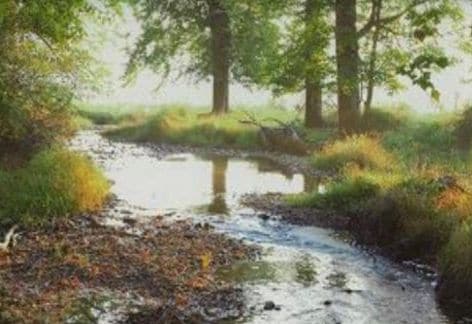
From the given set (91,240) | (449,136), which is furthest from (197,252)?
(449,136)

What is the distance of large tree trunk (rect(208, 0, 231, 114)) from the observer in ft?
120

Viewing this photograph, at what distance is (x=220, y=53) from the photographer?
37.0 meters

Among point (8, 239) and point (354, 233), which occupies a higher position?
point (8, 239)

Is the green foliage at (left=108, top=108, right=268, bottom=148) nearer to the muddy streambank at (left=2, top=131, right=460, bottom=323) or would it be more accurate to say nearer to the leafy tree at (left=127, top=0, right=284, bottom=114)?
the leafy tree at (left=127, top=0, right=284, bottom=114)

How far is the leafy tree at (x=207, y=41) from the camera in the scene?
36250 millimetres

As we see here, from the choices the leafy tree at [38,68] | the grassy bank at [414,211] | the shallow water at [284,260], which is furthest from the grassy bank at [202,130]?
the leafy tree at [38,68]

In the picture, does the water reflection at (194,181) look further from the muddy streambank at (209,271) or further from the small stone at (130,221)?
the small stone at (130,221)

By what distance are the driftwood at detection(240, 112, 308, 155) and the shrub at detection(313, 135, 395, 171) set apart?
4261mm

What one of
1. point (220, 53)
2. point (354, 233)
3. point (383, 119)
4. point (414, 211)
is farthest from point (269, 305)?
point (220, 53)

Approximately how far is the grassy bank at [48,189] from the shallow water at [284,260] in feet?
3.61

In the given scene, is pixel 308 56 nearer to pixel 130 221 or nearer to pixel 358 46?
pixel 358 46

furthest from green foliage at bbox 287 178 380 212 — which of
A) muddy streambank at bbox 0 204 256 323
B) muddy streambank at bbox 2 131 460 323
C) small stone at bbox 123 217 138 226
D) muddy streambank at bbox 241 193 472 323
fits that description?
small stone at bbox 123 217 138 226

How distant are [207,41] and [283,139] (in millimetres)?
10734

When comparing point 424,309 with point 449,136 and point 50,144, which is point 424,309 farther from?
point 449,136
